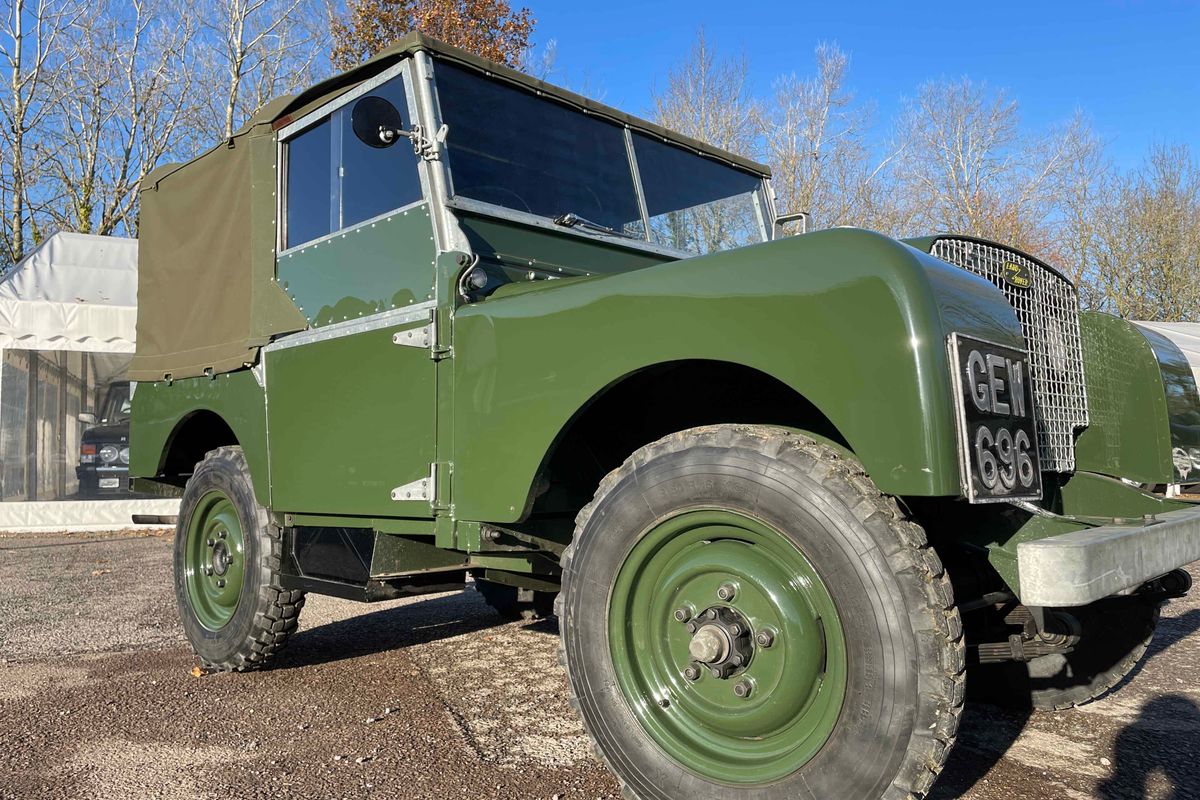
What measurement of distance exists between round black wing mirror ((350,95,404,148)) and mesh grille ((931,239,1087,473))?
6.30 feet

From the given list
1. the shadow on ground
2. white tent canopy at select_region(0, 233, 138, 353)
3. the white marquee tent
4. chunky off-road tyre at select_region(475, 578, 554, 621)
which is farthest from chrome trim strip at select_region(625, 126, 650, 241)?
the white marquee tent

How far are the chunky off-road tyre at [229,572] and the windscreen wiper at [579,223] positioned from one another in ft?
6.58

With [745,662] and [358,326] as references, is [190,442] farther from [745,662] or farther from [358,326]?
[745,662]

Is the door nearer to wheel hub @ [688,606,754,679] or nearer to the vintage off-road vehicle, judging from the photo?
the vintage off-road vehicle

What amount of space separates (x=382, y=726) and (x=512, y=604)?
2241 mm

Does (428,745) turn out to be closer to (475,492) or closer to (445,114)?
(475,492)

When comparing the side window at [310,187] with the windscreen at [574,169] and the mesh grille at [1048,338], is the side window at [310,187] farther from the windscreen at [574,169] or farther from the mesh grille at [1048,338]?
the mesh grille at [1048,338]

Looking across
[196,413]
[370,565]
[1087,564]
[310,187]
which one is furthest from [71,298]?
[1087,564]

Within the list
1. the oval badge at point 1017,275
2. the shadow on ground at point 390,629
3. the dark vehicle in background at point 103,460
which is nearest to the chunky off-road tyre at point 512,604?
the shadow on ground at point 390,629

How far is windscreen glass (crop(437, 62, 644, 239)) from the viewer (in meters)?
3.45

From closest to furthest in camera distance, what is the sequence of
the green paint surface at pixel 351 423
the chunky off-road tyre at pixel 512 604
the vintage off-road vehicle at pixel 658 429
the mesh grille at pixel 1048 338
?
the vintage off-road vehicle at pixel 658 429 < the mesh grille at pixel 1048 338 < the green paint surface at pixel 351 423 < the chunky off-road tyre at pixel 512 604

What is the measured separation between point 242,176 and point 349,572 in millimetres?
2112

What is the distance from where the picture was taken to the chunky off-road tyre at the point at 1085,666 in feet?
10.7

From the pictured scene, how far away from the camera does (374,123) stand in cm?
314
